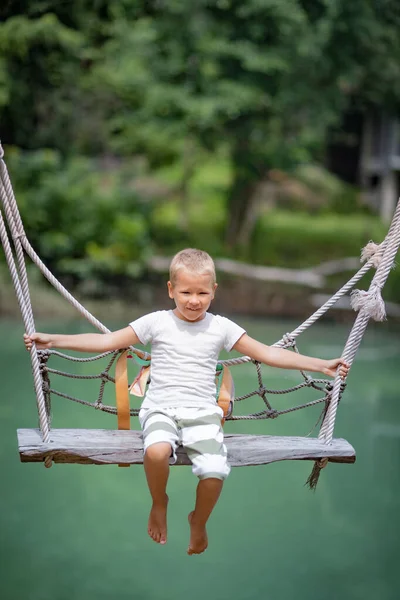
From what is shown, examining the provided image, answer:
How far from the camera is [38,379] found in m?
2.15

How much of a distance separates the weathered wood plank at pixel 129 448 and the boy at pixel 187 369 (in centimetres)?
6

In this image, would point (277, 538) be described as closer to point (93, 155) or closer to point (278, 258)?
point (278, 258)

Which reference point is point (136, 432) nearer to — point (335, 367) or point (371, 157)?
point (335, 367)

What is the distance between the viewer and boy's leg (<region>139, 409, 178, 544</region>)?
75.4 inches

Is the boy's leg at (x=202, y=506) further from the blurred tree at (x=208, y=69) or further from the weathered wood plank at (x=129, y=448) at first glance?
the blurred tree at (x=208, y=69)

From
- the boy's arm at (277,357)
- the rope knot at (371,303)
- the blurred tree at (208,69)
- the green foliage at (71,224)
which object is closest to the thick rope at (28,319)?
the boy's arm at (277,357)

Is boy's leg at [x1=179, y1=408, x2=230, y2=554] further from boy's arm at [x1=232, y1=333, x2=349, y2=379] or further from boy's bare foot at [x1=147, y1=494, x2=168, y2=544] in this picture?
boy's arm at [x1=232, y1=333, x2=349, y2=379]

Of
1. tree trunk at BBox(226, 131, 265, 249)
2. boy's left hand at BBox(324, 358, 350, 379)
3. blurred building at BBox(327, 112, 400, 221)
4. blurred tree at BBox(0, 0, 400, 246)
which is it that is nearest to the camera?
boy's left hand at BBox(324, 358, 350, 379)

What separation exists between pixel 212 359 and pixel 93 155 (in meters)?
11.4

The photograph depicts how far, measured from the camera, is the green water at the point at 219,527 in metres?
4.30

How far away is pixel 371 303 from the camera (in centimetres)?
228

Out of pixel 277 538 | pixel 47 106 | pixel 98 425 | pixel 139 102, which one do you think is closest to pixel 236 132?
pixel 139 102

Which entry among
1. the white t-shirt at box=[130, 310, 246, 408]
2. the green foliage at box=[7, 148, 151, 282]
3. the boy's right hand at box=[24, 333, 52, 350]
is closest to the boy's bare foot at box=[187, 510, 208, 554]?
the white t-shirt at box=[130, 310, 246, 408]

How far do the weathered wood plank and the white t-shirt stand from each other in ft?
0.36
